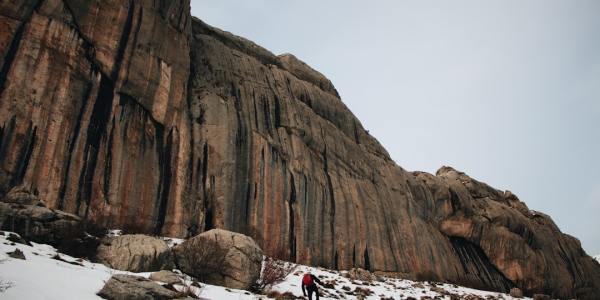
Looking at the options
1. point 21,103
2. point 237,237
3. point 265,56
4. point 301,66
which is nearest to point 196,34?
point 265,56

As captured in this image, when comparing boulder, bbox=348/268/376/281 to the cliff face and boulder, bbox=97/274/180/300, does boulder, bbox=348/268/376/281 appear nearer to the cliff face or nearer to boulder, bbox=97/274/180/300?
the cliff face

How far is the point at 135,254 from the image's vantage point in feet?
54.6

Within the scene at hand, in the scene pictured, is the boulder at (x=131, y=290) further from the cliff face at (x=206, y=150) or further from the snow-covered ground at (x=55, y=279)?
the cliff face at (x=206, y=150)

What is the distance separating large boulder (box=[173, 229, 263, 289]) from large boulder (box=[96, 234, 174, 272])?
0.73m

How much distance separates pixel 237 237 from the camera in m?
19.5

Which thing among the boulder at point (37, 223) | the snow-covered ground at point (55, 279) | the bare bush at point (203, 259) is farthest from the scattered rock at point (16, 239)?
the bare bush at point (203, 259)

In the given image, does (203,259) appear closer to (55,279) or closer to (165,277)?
(165,277)

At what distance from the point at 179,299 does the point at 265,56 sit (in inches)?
1257

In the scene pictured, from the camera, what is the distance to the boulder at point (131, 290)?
11883 mm

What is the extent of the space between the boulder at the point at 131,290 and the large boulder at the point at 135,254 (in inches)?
117

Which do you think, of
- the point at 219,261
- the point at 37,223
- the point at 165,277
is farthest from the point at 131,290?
the point at 37,223

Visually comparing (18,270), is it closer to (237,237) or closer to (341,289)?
(237,237)

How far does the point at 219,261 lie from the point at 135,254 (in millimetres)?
3120

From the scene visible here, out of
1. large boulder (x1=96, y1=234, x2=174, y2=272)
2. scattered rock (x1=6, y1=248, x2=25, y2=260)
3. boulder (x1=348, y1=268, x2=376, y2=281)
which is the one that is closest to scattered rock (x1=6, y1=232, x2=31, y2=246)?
scattered rock (x1=6, y1=248, x2=25, y2=260)
